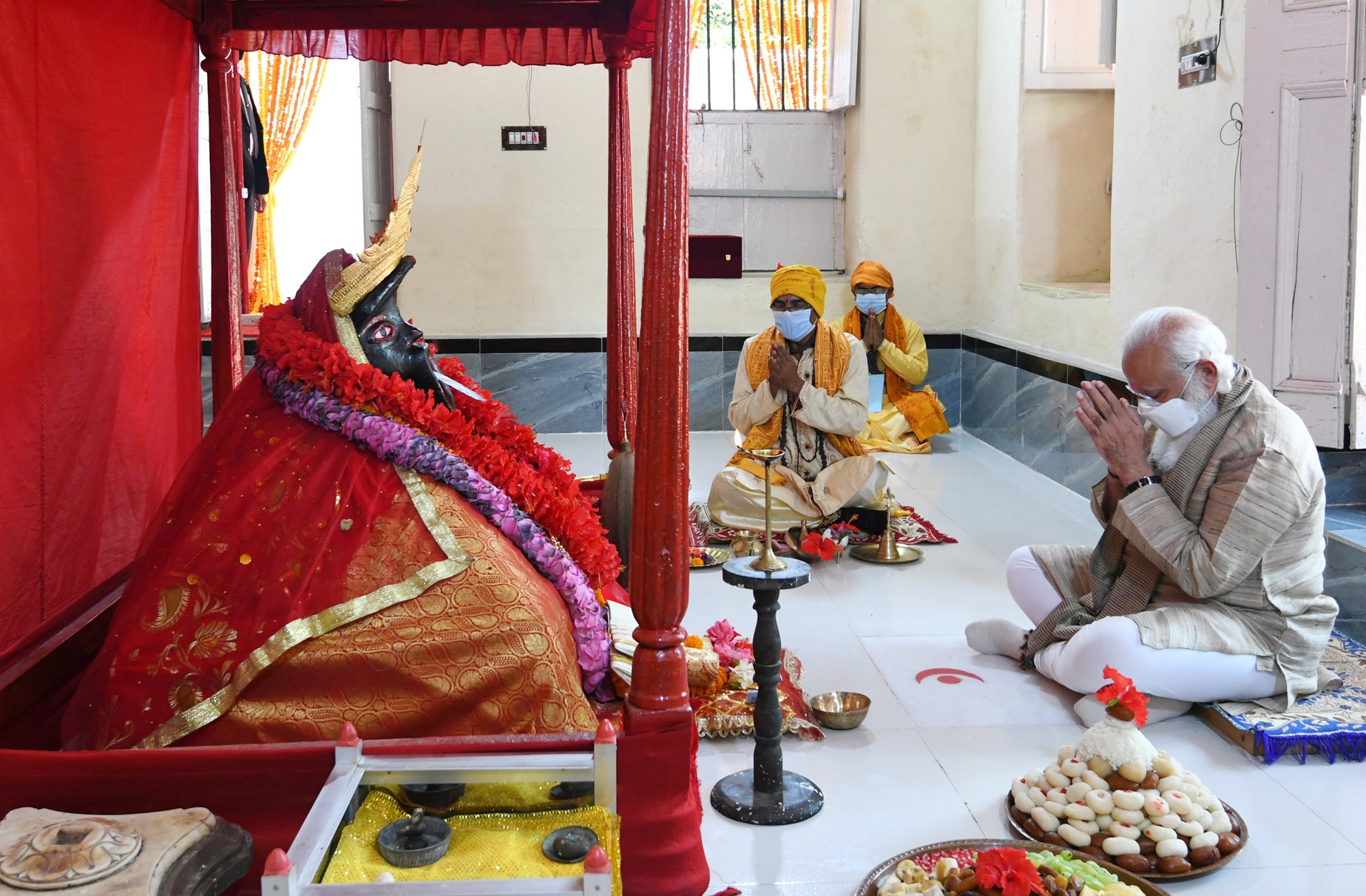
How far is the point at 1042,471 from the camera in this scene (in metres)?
7.27

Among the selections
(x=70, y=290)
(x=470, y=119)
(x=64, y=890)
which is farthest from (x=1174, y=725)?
(x=470, y=119)

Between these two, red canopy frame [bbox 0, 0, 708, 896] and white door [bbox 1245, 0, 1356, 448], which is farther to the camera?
white door [bbox 1245, 0, 1356, 448]

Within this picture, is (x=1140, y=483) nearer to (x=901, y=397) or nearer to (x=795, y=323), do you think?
(x=795, y=323)

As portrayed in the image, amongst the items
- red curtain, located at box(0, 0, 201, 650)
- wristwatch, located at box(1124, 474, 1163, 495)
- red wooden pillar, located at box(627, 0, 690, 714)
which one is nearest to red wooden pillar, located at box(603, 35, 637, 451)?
red curtain, located at box(0, 0, 201, 650)

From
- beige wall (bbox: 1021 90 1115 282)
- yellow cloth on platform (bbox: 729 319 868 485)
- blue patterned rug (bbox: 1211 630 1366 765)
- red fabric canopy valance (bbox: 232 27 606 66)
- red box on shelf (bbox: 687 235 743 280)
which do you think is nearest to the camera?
blue patterned rug (bbox: 1211 630 1366 765)

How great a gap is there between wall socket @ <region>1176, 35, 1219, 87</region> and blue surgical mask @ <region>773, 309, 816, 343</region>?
2042mm

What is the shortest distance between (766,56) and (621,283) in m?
5.13

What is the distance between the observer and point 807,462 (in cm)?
569

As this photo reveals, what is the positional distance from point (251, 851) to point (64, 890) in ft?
1.15

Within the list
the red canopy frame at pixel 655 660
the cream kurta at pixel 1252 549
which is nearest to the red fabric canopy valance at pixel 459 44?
the red canopy frame at pixel 655 660

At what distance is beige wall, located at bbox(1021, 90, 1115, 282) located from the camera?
7.73 metres

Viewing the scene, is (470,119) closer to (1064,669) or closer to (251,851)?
(1064,669)

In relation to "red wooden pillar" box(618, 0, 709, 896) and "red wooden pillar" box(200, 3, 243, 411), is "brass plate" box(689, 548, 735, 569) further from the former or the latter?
"red wooden pillar" box(618, 0, 709, 896)

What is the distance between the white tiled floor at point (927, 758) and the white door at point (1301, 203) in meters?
1.42
